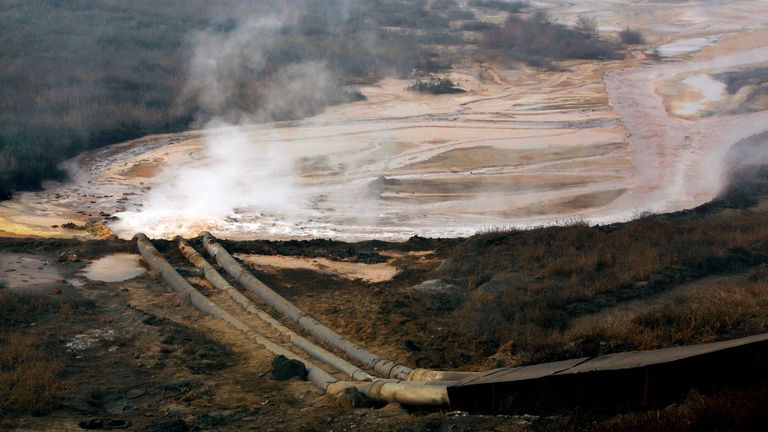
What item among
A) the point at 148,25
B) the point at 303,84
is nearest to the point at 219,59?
the point at 303,84

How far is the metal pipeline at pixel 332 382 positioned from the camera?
28.8ft

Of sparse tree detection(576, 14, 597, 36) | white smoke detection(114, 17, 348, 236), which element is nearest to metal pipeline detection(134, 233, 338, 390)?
white smoke detection(114, 17, 348, 236)

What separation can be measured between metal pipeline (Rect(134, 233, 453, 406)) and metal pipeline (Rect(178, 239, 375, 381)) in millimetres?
303

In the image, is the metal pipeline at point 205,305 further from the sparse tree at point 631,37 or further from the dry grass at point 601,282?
the sparse tree at point 631,37

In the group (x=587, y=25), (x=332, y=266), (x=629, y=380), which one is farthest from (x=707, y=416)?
(x=587, y=25)

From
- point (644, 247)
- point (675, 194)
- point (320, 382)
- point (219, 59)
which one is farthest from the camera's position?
point (219, 59)

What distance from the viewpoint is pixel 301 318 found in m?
12.8

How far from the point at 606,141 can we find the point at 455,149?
5515 millimetres

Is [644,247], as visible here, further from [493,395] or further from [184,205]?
[184,205]

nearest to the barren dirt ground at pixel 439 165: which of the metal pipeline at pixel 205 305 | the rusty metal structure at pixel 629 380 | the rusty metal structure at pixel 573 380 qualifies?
the metal pipeline at pixel 205 305

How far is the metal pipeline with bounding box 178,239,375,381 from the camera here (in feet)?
35.1

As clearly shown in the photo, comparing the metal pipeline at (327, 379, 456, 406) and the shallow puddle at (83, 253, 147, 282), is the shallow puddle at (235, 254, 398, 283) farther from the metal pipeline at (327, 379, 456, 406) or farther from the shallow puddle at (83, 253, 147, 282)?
the metal pipeline at (327, 379, 456, 406)

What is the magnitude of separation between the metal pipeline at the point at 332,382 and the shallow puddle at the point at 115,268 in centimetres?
95

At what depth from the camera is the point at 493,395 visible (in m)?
8.02
